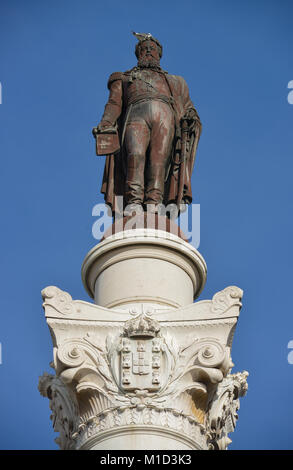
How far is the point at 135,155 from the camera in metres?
18.6

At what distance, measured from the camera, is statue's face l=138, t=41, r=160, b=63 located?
20.3 meters

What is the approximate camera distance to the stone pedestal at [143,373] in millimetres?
14422

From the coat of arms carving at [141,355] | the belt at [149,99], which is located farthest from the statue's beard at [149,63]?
the coat of arms carving at [141,355]

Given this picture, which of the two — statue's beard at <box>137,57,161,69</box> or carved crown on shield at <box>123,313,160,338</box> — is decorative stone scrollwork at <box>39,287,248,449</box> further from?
statue's beard at <box>137,57,161,69</box>

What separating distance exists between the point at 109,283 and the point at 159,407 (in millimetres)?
2807

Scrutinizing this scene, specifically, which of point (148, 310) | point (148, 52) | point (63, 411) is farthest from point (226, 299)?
point (148, 52)

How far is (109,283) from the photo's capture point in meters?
16.5

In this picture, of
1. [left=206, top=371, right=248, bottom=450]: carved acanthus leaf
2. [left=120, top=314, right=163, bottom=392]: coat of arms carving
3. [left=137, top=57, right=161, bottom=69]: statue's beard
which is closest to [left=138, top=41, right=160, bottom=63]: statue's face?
[left=137, top=57, right=161, bottom=69]: statue's beard

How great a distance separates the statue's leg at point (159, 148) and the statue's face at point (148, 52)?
150 cm

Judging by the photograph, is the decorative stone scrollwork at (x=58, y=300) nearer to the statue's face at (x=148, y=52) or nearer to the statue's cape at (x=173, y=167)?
the statue's cape at (x=173, y=167)

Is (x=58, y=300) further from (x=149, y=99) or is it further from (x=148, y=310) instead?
(x=149, y=99)

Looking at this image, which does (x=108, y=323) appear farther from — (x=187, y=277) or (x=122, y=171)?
(x=122, y=171)

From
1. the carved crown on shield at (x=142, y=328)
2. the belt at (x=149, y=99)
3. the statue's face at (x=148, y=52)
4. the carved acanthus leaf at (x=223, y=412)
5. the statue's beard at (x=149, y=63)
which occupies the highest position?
the statue's face at (x=148, y=52)

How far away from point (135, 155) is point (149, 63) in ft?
8.16
